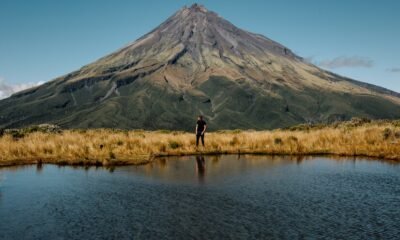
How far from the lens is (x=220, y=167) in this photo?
85.3 feet

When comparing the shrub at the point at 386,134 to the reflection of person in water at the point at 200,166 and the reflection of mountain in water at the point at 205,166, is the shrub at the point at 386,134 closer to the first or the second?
the reflection of mountain in water at the point at 205,166

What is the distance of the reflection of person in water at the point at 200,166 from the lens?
23.4 m

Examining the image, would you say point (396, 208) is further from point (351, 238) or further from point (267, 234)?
point (267, 234)

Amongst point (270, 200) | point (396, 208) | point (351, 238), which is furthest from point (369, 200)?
point (351, 238)

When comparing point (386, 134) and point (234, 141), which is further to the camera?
point (234, 141)

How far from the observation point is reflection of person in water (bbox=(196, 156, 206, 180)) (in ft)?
76.6

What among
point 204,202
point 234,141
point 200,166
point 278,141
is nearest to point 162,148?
point 234,141

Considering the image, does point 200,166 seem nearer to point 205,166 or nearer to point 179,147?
point 205,166

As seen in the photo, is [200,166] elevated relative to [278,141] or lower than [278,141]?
lower

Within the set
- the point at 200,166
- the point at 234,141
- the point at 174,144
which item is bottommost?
the point at 200,166

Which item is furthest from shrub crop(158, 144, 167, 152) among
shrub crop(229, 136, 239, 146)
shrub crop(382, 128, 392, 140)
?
shrub crop(382, 128, 392, 140)

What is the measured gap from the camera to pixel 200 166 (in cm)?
2678

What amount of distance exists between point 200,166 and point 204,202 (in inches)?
406

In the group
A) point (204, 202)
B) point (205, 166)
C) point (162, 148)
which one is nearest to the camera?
point (204, 202)
